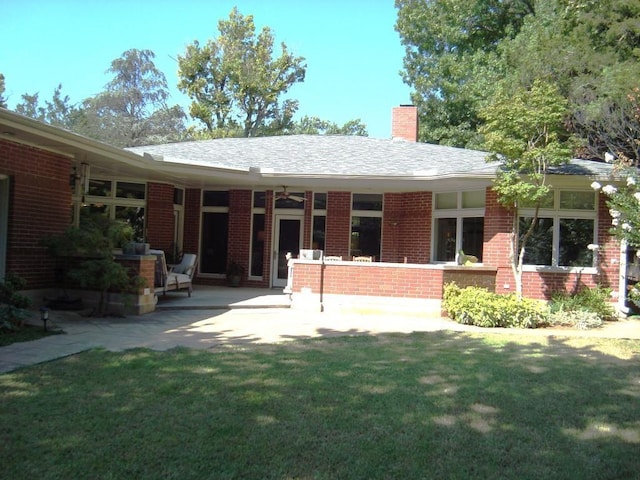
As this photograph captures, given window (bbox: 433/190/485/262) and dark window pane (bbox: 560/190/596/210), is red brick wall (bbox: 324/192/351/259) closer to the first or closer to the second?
window (bbox: 433/190/485/262)

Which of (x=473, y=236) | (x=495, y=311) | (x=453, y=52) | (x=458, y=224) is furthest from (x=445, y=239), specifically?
(x=453, y=52)

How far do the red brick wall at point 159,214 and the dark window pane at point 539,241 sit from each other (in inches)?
347

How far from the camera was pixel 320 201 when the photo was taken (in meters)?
14.8

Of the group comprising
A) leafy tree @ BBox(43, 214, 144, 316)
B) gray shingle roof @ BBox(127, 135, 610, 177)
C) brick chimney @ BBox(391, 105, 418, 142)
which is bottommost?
leafy tree @ BBox(43, 214, 144, 316)

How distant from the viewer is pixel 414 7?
96.5ft

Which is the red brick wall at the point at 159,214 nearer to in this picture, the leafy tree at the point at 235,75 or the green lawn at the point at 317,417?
the green lawn at the point at 317,417

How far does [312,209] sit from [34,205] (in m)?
7.01

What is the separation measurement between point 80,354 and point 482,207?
8857mm

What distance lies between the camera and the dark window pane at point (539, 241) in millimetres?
11805

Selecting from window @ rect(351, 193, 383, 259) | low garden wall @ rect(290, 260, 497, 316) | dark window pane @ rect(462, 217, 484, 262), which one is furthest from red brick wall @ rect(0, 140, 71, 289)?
dark window pane @ rect(462, 217, 484, 262)

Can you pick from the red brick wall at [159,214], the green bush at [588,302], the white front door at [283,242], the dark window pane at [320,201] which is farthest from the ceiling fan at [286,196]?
the green bush at [588,302]

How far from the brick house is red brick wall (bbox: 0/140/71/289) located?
24 mm

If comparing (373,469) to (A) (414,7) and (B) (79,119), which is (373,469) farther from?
(B) (79,119)

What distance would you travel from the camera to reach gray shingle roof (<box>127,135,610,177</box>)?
39.7 ft
